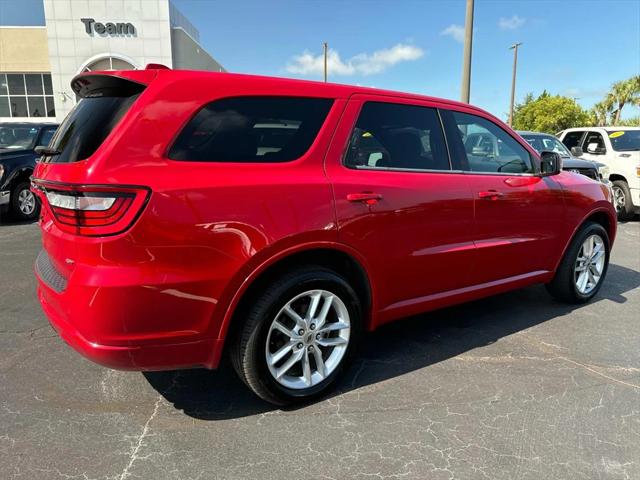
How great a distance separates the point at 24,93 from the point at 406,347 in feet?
119

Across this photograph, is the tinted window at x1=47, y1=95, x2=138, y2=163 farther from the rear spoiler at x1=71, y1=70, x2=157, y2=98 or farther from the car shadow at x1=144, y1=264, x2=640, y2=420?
the car shadow at x1=144, y1=264, x2=640, y2=420

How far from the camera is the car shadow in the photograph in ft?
9.66

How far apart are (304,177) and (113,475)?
1720 millimetres

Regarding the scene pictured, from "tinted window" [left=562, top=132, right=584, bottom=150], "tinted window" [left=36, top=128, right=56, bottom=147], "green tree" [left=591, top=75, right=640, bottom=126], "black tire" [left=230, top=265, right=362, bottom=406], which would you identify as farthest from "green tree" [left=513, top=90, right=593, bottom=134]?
"black tire" [left=230, top=265, right=362, bottom=406]

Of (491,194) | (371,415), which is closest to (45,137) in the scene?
(491,194)

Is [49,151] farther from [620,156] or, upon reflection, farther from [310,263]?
[620,156]

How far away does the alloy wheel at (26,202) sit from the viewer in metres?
8.77

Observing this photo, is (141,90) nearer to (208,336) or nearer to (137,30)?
(208,336)

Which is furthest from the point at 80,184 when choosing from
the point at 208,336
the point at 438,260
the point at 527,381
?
the point at 527,381

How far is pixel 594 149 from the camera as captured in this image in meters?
10.7

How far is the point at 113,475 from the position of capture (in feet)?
7.44

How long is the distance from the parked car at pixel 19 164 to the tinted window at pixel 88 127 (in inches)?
269

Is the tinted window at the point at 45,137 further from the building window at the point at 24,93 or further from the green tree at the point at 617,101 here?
the green tree at the point at 617,101

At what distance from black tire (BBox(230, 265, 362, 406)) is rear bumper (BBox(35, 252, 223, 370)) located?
15cm
